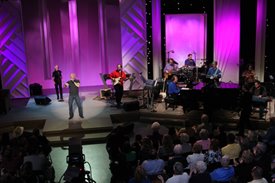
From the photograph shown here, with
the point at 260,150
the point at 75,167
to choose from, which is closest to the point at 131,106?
the point at 75,167

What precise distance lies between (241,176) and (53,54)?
1282 cm

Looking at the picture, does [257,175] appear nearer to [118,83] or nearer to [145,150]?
[145,150]

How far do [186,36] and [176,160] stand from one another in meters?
11.5

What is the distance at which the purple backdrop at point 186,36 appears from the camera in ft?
57.2

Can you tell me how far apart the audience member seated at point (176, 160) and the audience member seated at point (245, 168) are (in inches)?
37.9

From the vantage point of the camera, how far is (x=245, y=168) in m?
6.37

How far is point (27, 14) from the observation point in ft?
54.5

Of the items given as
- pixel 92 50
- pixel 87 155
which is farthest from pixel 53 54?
pixel 87 155

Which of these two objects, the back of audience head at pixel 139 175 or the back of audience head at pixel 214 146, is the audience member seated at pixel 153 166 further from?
the back of audience head at pixel 214 146

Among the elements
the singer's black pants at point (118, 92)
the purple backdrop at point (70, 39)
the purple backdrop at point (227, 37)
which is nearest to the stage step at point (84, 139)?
the singer's black pants at point (118, 92)

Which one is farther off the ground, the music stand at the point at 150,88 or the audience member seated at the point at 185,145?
the music stand at the point at 150,88

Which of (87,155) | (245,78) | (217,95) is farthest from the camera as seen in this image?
(245,78)

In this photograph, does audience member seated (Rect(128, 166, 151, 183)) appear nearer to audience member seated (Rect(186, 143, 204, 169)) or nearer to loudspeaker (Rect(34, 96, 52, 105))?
audience member seated (Rect(186, 143, 204, 169))

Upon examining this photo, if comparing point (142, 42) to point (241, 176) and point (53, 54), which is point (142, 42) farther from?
point (241, 176)
